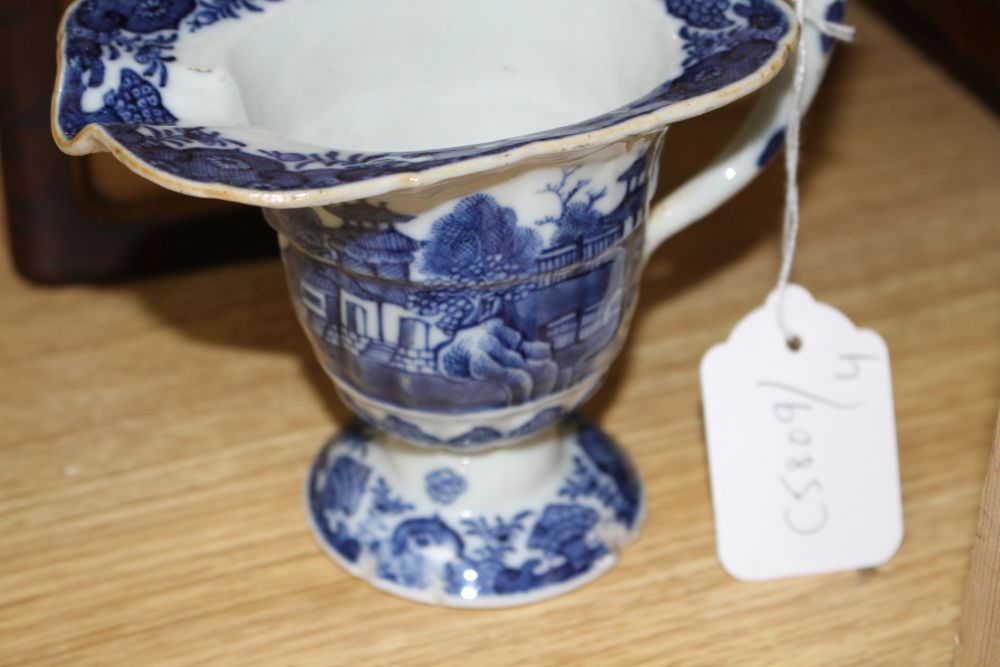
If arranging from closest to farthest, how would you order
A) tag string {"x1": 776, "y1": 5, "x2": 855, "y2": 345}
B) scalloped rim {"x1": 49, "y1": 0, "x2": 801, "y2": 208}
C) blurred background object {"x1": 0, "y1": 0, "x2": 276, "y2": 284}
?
scalloped rim {"x1": 49, "y1": 0, "x2": 801, "y2": 208}
tag string {"x1": 776, "y1": 5, "x2": 855, "y2": 345}
blurred background object {"x1": 0, "y1": 0, "x2": 276, "y2": 284}

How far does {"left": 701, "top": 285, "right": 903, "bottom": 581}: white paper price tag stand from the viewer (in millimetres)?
617

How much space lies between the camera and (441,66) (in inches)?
24.5

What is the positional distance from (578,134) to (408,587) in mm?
242

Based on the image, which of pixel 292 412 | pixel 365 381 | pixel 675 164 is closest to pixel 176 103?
pixel 365 381

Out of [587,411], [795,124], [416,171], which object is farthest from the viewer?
[587,411]

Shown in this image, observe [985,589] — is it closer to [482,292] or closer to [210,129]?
[482,292]

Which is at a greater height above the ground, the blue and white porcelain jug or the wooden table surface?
the blue and white porcelain jug

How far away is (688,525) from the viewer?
65 cm

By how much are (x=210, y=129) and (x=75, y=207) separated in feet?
1.02

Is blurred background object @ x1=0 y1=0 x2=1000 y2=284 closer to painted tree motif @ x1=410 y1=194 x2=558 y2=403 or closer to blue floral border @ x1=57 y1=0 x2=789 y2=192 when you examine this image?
blue floral border @ x1=57 y1=0 x2=789 y2=192

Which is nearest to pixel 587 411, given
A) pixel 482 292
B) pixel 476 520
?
pixel 476 520

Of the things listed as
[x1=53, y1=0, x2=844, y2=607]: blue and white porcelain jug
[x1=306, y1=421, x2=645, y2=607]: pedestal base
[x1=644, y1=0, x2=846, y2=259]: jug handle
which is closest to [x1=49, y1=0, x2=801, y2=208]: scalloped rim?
[x1=53, y1=0, x2=844, y2=607]: blue and white porcelain jug

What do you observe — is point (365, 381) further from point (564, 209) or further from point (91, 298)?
point (91, 298)

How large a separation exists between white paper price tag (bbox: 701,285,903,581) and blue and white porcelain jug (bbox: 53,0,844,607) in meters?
0.05
